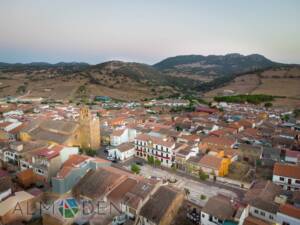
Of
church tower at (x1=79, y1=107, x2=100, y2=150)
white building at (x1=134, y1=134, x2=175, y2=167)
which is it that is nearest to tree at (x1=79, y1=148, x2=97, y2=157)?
church tower at (x1=79, y1=107, x2=100, y2=150)

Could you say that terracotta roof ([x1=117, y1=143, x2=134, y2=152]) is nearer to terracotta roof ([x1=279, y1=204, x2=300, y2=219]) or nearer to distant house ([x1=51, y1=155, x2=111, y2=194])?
distant house ([x1=51, y1=155, x2=111, y2=194])

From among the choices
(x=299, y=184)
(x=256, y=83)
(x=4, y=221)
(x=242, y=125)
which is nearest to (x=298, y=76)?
(x=256, y=83)

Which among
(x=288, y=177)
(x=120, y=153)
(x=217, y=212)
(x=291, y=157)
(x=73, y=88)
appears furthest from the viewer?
(x=73, y=88)

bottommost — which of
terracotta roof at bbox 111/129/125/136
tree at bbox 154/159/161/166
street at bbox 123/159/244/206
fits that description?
street at bbox 123/159/244/206

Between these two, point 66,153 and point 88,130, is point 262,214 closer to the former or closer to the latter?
point 66,153

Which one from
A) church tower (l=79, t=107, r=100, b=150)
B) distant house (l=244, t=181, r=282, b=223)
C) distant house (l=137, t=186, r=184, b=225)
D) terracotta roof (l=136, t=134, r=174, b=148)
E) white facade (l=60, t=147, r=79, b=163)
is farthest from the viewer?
church tower (l=79, t=107, r=100, b=150)

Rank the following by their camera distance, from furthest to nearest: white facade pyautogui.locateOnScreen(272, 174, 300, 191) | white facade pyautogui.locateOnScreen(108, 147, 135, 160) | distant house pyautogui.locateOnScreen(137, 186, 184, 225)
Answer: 1. white facade pyautogui.locateOnScreen(108, 147, 135, 160)
2. white facade pyautogui.locateOnScreen(272, 174, 300, 191)
3. distant house pyautogui.locateOnScreen(137, 186, 184, 225)

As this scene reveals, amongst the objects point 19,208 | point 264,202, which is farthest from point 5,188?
point 264,202
